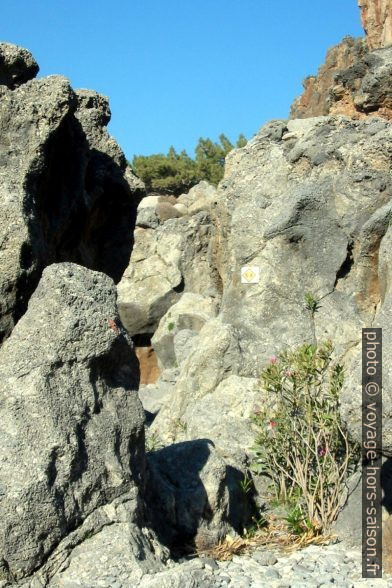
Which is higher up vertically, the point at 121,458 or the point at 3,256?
the point at 3,256

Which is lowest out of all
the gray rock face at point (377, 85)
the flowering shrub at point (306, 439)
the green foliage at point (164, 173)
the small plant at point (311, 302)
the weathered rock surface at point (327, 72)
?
the flowering shrub at point (306, 439)

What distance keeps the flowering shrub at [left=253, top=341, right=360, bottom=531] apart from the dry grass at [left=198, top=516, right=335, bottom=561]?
0.26m

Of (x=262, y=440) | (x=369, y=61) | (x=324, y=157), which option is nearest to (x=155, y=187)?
(x=369, y=61)

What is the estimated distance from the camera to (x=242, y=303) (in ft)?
35.1

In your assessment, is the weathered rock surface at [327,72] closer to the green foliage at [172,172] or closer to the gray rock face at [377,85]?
the green foliage at [172,172]

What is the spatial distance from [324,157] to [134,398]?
6.32m

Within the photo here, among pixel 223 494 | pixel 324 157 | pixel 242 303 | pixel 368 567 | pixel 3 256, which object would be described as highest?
pixel 324 157

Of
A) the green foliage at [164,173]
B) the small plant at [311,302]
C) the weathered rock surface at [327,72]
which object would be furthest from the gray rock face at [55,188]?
the green foliage at [164,173]

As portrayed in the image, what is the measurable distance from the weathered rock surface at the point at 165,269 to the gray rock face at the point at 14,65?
467 inches

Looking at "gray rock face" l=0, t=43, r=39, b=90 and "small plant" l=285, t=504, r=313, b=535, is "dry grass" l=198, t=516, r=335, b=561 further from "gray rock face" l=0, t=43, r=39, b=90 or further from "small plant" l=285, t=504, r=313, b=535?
"gray rock face" l=0, t=43, r=39, b=90

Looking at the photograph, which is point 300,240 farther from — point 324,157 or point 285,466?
point 285,466

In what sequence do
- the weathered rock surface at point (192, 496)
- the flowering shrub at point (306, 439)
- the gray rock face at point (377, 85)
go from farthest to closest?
1. the gray rock face at point (377, 85)
2. the flowering shrub at point (306, 439)
3. the weathered rock surface at point (192, 496)

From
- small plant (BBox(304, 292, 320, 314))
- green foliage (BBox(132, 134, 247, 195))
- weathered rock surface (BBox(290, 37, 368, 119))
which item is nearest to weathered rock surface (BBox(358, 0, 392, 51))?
weathered rock surface (BBox(290, 37, 368, 119))

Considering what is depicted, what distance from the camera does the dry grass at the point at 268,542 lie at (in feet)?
19.7
